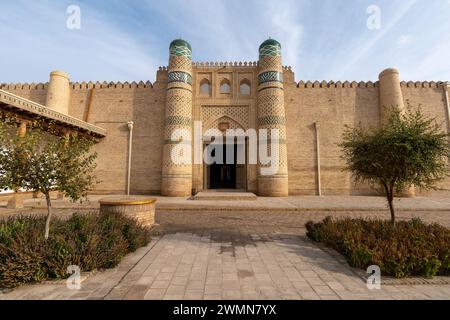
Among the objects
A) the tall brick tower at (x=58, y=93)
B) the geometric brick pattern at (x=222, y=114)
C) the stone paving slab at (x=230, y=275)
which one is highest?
the tall brick tower at (x=58, y=93)

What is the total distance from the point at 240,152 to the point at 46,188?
1443 cm

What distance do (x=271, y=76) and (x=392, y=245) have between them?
14650mm

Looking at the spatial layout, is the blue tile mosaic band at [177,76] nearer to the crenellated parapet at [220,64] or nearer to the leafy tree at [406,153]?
the crenellated parapet at [220,64]

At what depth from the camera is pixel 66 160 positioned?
15.0 feet

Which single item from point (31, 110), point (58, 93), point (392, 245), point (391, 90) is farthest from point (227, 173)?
point (392, 245)

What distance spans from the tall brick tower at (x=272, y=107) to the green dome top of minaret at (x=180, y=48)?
5.76 meters

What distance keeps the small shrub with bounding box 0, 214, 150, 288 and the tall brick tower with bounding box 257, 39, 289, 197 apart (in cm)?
1195

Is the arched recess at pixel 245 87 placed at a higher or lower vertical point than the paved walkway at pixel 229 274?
higher

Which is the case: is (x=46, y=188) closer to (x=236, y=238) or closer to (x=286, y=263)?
(x=236, y=238)

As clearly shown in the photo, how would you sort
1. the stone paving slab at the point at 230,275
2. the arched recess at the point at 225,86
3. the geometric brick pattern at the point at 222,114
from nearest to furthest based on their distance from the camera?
the stone paving slab at the point at 230,275 → the geometric brick pattern at the point at 222,114 → the arched recess at the point at 225,86

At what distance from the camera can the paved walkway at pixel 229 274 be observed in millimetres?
3328

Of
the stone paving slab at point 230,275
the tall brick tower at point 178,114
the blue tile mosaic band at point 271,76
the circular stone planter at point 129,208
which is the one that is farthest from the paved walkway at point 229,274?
the blue tile mosaic band at point 271,76
